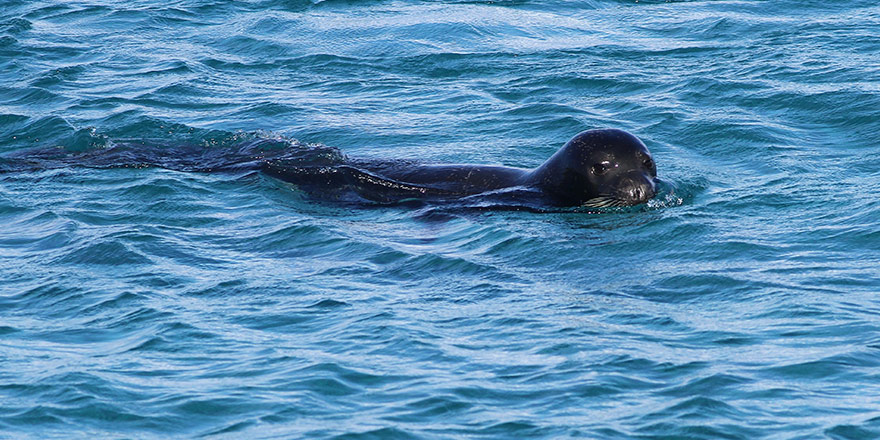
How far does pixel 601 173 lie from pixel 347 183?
7.51ft

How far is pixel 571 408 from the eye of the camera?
6.47 metres

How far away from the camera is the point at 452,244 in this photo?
959cm

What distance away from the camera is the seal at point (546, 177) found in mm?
10312

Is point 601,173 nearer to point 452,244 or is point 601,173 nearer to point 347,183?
point 452,244

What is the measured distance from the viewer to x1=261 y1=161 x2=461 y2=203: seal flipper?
10.9 meters

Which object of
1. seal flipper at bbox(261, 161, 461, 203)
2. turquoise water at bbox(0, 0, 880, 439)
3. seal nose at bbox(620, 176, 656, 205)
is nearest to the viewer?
turquoise water at bbox(0, 0, 880, 439)

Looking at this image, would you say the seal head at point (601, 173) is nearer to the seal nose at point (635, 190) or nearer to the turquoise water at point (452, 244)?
the seal nose at point (635, 190)

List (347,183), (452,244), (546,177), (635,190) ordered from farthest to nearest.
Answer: (347,183) → (546,177) → (635,190) → (452,244)

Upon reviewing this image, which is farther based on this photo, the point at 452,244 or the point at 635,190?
the point at 635,190

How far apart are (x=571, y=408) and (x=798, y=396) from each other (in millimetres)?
1162

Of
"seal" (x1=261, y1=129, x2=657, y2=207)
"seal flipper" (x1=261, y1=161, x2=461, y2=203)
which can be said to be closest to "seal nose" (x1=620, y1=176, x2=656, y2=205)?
"seal" (x1=261, y1=129, x2=657, y2=207)

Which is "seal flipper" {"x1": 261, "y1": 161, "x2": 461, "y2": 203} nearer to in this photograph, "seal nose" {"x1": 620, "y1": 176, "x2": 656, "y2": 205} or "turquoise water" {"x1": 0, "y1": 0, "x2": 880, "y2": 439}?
"turquoise water" {"x1": 0, "y1": 0, "x2": 880, "y2": 439}

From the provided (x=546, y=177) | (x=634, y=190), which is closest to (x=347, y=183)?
(x=546, y=177)

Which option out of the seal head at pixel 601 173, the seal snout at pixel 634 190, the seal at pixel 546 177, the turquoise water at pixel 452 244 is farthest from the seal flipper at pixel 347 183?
the seal snout at pixel 634 190
